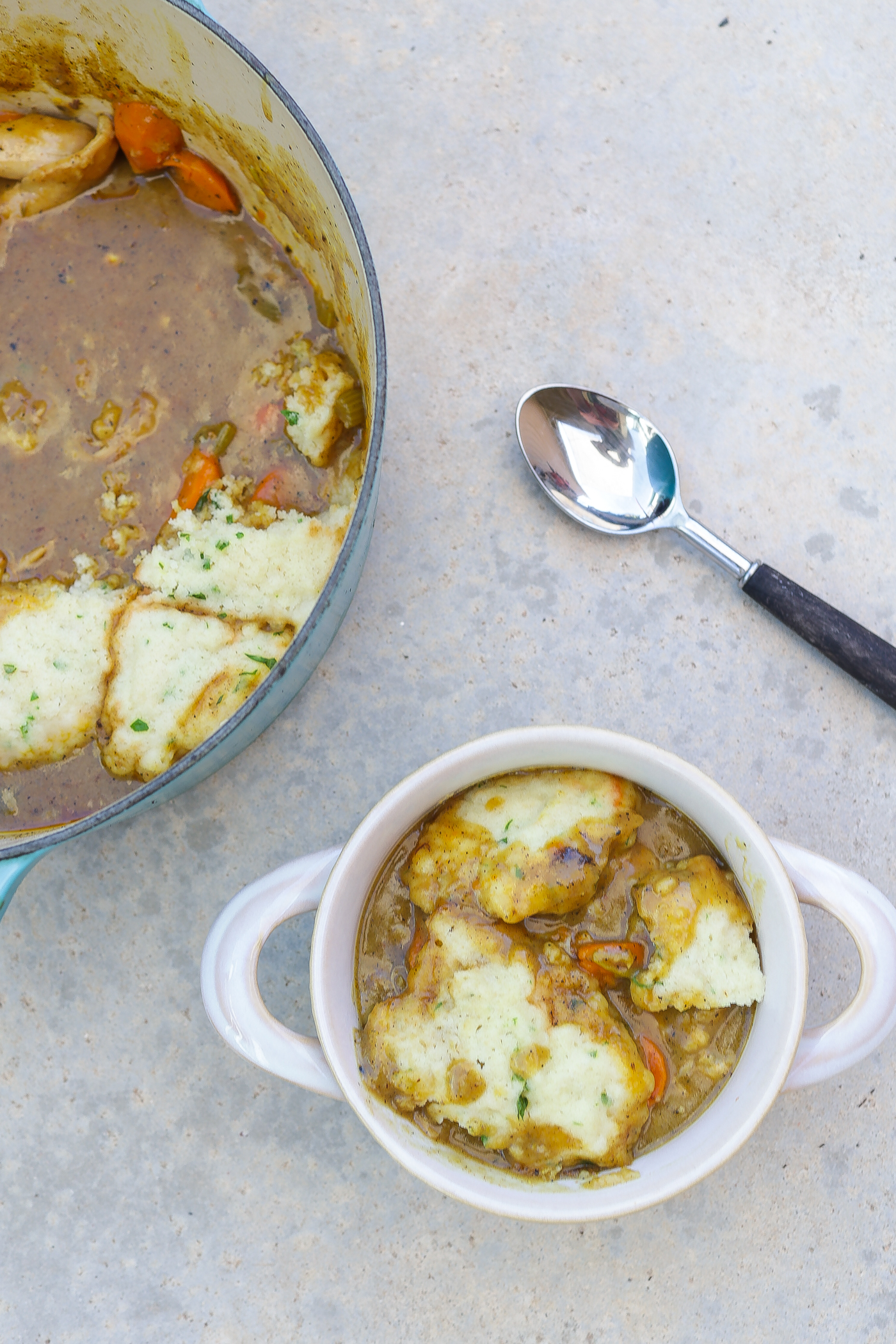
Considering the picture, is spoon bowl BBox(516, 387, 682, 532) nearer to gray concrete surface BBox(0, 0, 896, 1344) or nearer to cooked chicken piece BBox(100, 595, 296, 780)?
gray concrete surface BBox(0, 0, 896, 1344)

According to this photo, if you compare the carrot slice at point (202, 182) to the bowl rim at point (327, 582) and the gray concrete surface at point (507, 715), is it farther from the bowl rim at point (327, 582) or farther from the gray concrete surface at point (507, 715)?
the bowl rim at point (327, 582)

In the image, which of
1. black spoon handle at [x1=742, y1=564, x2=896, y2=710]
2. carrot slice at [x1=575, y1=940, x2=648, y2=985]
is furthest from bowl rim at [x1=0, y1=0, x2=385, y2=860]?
black spoon handle at [x1=742, y1=564, x2=896, y2=710]

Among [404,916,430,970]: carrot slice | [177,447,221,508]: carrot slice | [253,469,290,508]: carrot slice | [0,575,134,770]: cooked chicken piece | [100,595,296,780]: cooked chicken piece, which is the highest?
[253,469,290,508]: carrot slice

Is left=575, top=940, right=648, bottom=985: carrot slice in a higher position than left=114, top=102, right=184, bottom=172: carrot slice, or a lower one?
lower

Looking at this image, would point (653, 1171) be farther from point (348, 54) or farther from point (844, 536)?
point (348, 54)

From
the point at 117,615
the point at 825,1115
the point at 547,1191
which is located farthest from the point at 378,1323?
the point at 117,615

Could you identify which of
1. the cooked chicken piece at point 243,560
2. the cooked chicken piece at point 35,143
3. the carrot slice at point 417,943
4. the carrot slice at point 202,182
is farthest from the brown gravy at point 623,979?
the cooked chicken piece at point 35,143

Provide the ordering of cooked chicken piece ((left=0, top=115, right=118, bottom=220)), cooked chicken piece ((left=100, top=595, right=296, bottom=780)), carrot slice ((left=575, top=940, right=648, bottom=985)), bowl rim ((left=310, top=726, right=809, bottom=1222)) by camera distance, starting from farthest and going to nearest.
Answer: cooked chicken piece ((left=0, top=115, right=118, bottom=220)) → cooked chicken piece ((left=100, top=595, right=296, bottom=780)) → carrot slice ((left=575, top=940, right=648, bottom=985)) → bowl rim ((left=310, top=726, right=809, bottom=1222))

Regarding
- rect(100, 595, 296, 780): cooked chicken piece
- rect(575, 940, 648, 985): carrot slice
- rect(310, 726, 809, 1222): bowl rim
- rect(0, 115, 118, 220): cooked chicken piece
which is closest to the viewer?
rect(310, 726, 809, 1222): bowl rim
